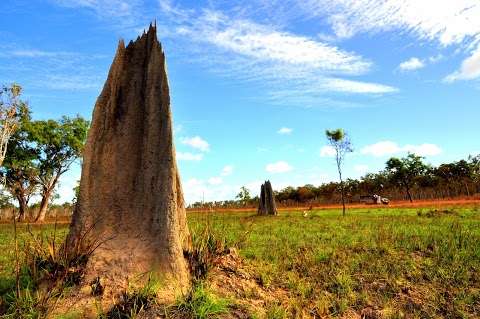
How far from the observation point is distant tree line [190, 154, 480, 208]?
52844 millimetres

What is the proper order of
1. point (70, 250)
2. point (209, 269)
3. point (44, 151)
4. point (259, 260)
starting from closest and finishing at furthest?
point (70, 250)
point (209, 269)
point (259, 260)
point (44, 151)

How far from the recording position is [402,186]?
5978cm

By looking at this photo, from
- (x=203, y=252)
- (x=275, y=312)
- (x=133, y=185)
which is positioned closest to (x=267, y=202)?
(x=203, y=252)

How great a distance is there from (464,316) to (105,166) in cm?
568

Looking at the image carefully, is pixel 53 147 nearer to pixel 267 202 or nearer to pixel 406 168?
pixel 267 202

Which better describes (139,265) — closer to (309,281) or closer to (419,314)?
(309,281)

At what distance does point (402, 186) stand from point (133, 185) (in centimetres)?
5858

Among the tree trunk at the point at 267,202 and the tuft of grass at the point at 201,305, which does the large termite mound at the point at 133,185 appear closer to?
the tuft of grass at the point at 201,305

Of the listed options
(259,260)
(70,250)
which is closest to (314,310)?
(259,260)

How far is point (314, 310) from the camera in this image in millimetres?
6250

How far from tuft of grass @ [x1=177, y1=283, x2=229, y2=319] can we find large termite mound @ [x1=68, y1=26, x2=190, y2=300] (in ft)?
0.95

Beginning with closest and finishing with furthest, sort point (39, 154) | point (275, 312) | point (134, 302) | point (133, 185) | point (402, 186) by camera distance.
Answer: point (134, 302)
point (275, 312)
point (133, 185)
point (39, 154)
point (402, 186)

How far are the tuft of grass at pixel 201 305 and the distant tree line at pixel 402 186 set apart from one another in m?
44.7

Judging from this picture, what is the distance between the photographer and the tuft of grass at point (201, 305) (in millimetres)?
5215
